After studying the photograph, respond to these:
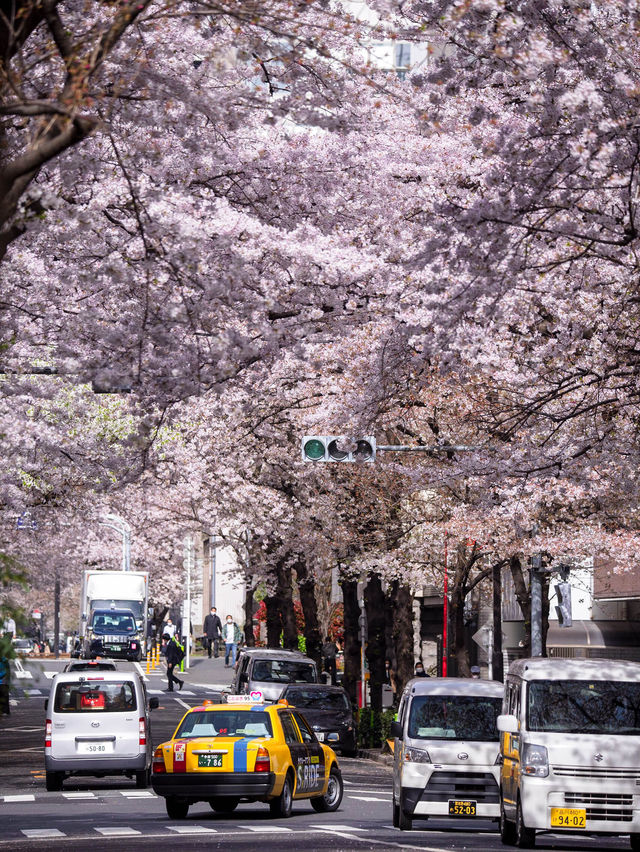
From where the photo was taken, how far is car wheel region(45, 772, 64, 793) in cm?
2528

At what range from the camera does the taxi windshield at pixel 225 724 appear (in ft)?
65.1

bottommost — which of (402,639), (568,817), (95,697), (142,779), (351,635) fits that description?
(142,779)

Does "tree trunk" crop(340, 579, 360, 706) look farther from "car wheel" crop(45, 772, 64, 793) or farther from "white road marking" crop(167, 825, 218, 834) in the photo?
"white road marking" crop(167, 825, 218, 834)

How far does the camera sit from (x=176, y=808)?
20156 millimetres

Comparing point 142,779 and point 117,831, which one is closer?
point 117,831

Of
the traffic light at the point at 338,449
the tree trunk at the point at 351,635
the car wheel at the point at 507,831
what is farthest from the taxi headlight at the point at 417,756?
the tree trunk at the point at 351,635

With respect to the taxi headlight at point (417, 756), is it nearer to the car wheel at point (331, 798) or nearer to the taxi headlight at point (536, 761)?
the car wheel at point (331, 798)

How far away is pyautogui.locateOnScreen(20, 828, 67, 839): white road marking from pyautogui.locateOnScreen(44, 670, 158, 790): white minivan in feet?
21.8

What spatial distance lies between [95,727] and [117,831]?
25.1ft

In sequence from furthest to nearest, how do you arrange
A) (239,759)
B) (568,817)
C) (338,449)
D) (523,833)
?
(338,449) → (239,759) → (523,833) → (568,817)

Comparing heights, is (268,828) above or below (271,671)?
below

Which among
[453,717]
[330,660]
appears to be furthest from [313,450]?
[330,660]

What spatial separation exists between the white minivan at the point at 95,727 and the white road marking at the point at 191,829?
6702 mm

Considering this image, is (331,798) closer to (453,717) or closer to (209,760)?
(453,717)
